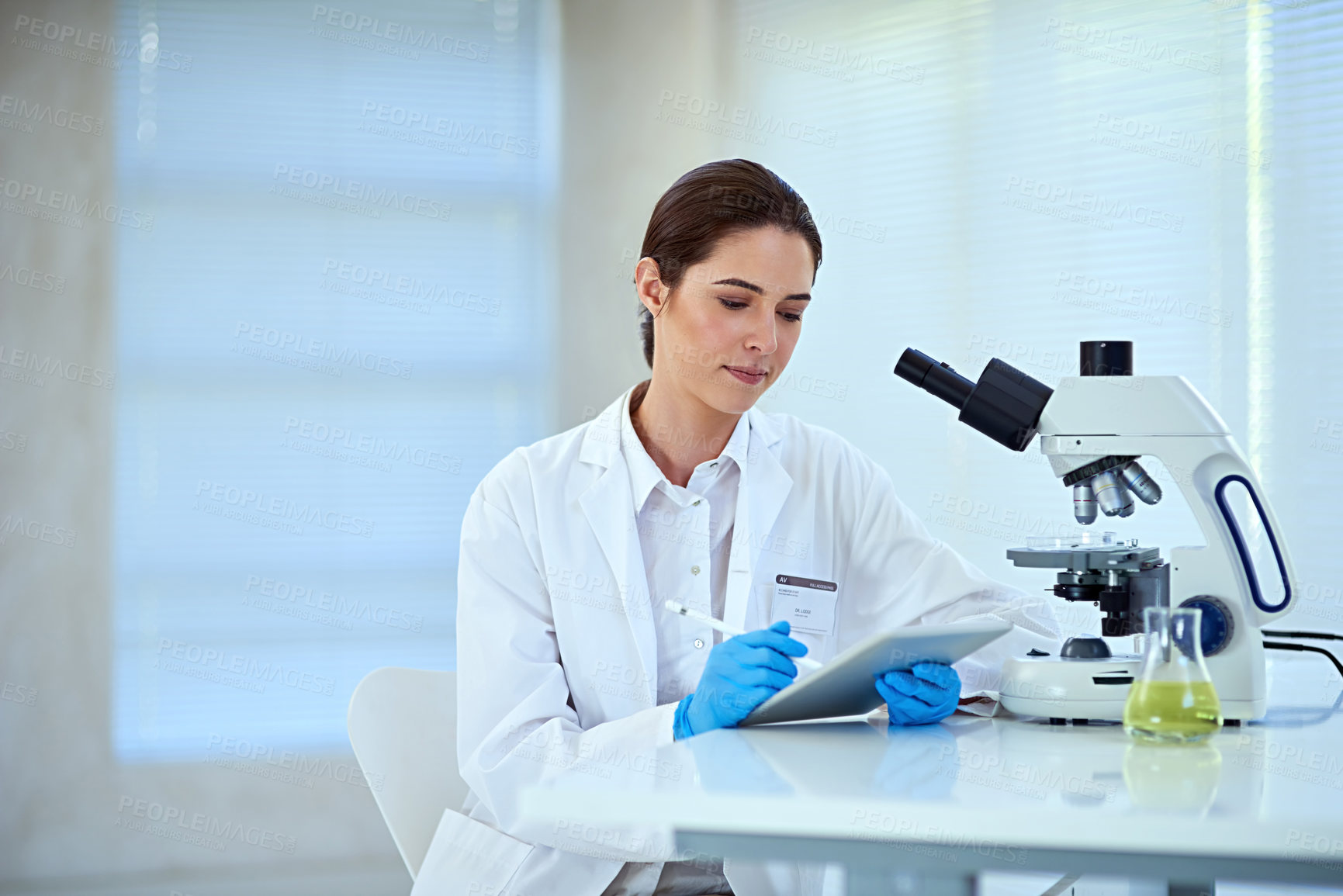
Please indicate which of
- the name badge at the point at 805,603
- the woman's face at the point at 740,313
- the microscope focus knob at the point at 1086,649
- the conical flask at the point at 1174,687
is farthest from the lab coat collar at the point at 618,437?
the conical flask at the point at 1174,687

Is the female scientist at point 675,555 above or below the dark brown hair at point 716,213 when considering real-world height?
below

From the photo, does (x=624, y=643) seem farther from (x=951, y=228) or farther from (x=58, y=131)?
(x=58, y=131)

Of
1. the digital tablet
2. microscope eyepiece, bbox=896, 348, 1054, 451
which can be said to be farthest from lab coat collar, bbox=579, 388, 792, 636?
microscope eyepiece, bbox=896, 348, 1054, 451

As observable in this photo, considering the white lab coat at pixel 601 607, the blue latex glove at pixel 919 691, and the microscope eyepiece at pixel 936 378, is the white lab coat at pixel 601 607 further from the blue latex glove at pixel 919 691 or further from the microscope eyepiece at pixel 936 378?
the microscope eyepiece at pixel 936 378

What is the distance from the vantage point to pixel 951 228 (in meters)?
3.08

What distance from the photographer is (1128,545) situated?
1362 mm

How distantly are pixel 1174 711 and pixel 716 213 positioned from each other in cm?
98

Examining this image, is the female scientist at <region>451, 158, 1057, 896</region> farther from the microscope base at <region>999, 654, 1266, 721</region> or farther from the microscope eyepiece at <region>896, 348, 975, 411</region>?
the microscope eyepiece at <region>896, 348, 975, 411</region>

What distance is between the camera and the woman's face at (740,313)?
1699 millimetres

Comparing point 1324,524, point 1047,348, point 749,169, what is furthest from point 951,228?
point 749,169

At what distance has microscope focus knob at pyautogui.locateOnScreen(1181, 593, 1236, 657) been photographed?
129cm

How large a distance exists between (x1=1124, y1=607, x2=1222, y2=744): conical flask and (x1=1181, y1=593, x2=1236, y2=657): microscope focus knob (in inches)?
6.7

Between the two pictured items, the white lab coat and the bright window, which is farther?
the bright window

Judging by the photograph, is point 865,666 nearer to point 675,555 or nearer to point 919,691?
point 919,691
